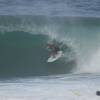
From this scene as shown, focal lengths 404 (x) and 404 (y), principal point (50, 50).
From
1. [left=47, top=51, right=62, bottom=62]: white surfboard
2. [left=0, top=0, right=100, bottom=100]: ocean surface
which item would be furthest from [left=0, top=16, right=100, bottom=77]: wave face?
[left=47, top=51, right=62, bottom=62]: white surfboard

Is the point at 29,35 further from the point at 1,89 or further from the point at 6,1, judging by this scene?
the point at 6,1

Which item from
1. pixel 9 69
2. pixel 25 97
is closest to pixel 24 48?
pixel 9 69

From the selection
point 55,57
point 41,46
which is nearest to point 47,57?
point 55,57

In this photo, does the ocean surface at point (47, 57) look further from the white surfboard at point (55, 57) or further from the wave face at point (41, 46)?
the white surfboard at point (55, 57)

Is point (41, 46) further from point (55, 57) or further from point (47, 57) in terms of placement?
point (55, 57)

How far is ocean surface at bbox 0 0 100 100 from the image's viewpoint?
36.2ft

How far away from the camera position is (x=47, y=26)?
2462 centimetres

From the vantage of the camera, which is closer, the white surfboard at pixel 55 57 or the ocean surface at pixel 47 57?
the ocean surface at pixel 47 57

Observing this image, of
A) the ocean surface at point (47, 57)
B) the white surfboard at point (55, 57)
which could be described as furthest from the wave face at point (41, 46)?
the white surfboard at point (55, 57)

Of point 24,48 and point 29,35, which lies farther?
point 29,35

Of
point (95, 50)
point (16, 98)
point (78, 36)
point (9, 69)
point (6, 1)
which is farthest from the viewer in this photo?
point (6, 1)

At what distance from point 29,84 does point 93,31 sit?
12.6 m

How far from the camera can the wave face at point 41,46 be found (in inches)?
641

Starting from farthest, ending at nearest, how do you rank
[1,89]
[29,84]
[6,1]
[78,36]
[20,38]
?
[6,1]
[78,36]
[20,38]
[29,84]
[1,89]
